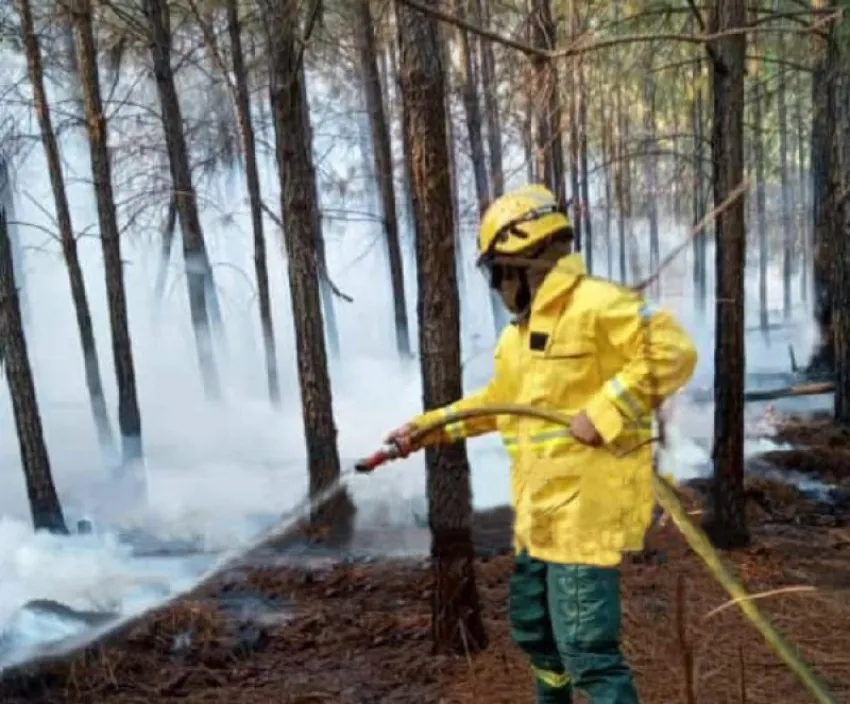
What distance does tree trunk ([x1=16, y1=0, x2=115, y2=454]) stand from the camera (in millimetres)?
10977

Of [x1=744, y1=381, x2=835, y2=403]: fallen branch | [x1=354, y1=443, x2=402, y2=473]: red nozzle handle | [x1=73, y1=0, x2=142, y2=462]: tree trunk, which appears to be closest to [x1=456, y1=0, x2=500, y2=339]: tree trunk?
[x1=744, y1=381, x2=835, y2=403]: fallen branch

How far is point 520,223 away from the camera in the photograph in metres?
2.98

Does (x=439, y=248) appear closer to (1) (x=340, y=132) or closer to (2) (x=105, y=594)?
(2) (x=105, y=594)

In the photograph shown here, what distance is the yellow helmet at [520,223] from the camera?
9.78 ft

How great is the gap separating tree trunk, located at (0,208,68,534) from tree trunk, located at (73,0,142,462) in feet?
6.73

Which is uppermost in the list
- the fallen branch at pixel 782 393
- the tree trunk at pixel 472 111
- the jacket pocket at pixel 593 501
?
the tree trunk at pixel 472 111

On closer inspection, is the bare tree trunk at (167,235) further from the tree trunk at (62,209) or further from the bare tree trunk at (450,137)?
the bare tree trunk at (450,137)

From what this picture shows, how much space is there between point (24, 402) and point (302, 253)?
3122mm

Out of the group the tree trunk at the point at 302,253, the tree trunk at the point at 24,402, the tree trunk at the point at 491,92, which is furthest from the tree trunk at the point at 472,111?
the tree trunk at the point at 24,402

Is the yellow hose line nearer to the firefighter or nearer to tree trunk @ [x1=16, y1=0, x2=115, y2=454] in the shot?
the firefighter

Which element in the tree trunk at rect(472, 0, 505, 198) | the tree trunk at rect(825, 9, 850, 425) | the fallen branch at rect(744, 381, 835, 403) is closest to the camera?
the tree trunk at rect(825, 9, 850, 425)

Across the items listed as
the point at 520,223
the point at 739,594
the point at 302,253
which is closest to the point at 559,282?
the point at 520,223

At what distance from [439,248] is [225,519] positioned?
6.61 metres

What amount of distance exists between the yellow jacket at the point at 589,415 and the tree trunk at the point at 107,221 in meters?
9.75
